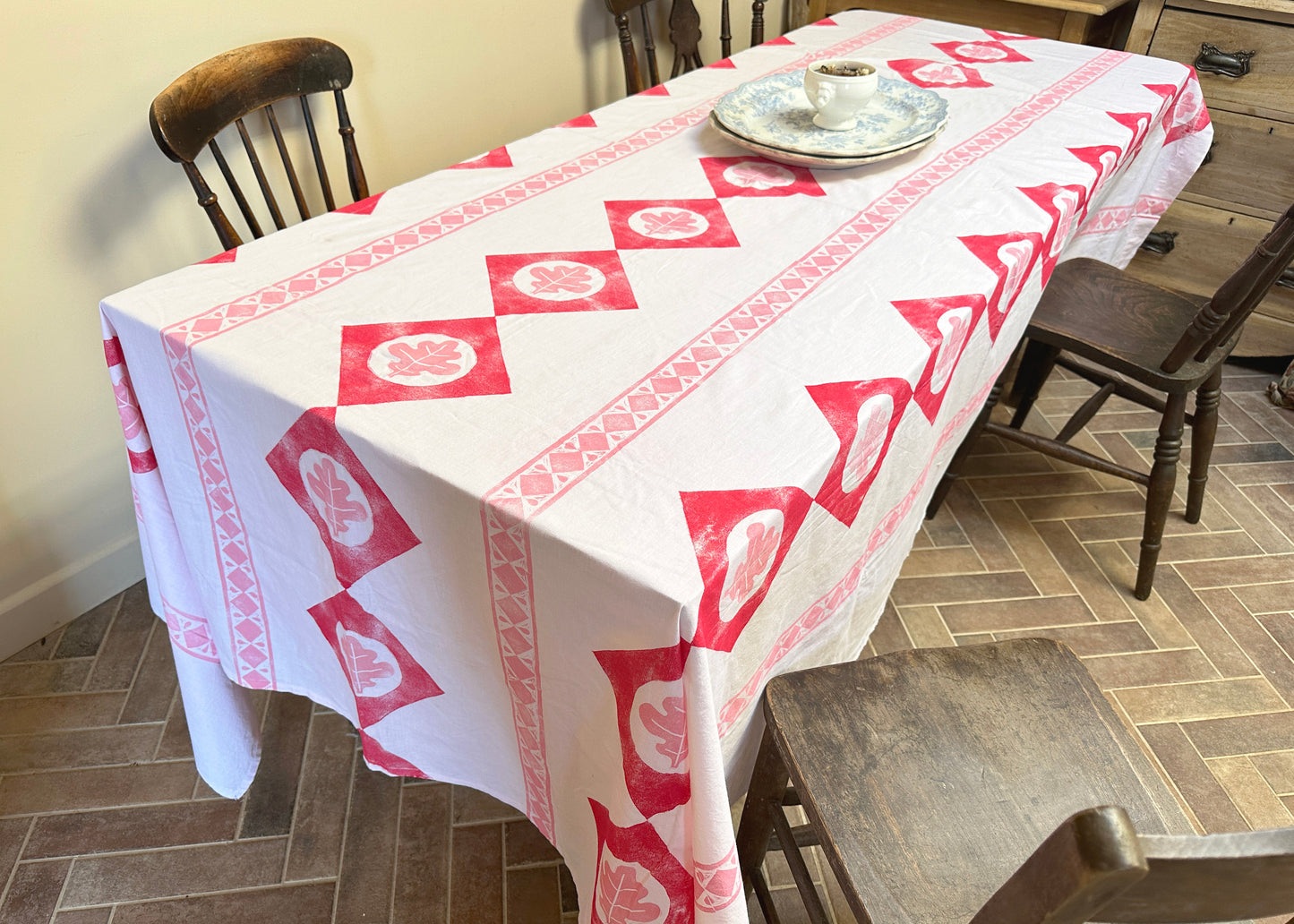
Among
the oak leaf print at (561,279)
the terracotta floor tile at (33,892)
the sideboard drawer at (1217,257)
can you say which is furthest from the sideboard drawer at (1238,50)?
the terracotta floor tile at (33,892)

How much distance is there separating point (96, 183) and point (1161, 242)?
2683 millimetres

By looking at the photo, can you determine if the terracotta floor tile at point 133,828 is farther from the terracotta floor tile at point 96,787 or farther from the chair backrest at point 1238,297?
the chair backrest at point 1238,297

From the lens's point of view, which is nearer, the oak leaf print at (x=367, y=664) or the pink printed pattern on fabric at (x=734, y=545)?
the pink printed pattern on fabric at (x=734, y=545)

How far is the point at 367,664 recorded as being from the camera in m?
1.00

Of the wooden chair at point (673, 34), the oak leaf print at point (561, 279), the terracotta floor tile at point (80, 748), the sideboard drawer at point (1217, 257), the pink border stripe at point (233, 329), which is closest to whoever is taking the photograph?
the pink border stripe at point (233, 329)

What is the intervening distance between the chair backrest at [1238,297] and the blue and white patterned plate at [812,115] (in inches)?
21.7

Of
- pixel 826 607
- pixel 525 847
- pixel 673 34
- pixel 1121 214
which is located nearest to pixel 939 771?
pixel 826 607

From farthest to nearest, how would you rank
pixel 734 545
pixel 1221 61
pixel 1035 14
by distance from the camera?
pixel 1035 14 < pixel 1221 61 < pixel 734 545

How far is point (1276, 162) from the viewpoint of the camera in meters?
2.34

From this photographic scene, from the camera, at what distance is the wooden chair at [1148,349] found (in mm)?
1573

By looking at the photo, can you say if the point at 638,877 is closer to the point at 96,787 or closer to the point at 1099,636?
the point at 96,787

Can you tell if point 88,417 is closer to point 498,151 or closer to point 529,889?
point 498,151

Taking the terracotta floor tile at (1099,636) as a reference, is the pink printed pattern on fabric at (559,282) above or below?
above

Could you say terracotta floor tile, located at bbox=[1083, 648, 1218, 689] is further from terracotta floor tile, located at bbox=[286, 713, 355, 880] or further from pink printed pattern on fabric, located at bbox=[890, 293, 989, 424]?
terracotta floor tile, located at bbox=[286, 713, 355, 880]
